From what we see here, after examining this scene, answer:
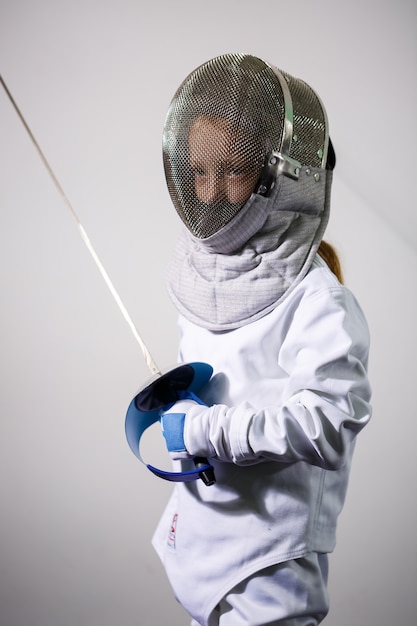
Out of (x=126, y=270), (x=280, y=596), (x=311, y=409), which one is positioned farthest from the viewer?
(x=126, y=270)

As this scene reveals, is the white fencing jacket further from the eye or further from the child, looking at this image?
the eye

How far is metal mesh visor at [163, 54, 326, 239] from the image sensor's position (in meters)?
1.09

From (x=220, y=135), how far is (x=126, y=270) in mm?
960

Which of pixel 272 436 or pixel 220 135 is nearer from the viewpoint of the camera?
pixel 272 436

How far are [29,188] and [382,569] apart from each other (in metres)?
1.41

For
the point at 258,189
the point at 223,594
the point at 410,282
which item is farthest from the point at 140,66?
the point at 223,594

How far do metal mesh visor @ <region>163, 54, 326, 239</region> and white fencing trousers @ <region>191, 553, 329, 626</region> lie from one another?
0.52m

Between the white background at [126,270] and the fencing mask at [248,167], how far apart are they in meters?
0.82

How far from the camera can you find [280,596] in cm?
109

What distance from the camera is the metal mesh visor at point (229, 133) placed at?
3.58 ft

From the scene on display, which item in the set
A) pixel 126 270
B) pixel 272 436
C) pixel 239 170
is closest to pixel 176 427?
pixel 272 436

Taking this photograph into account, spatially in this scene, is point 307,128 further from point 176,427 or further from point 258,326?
point 176,427

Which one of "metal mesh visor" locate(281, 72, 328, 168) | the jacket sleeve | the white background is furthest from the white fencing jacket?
the white background

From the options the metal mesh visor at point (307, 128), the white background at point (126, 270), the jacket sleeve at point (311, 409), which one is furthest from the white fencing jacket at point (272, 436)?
the white background at point (126, 270)
